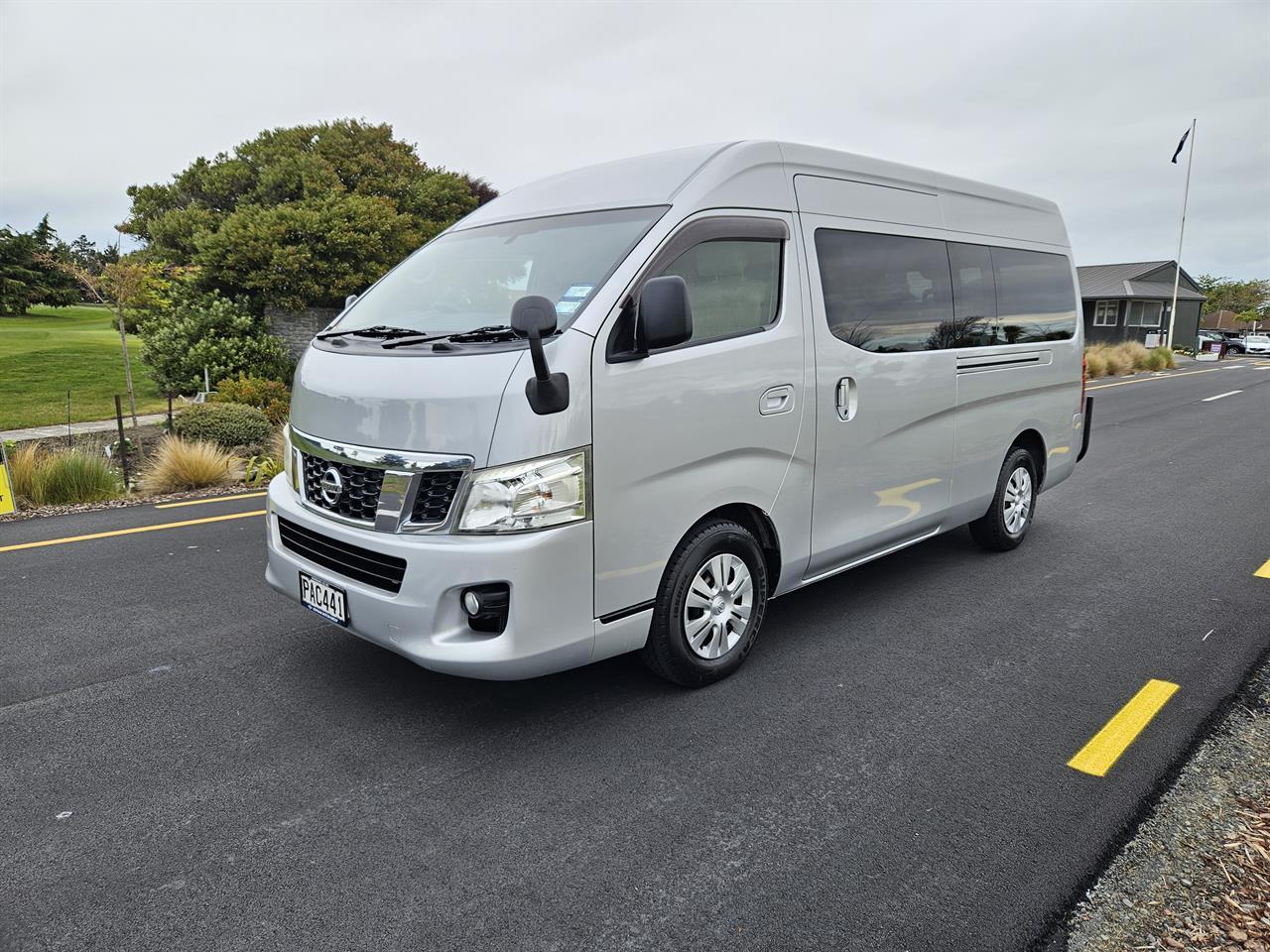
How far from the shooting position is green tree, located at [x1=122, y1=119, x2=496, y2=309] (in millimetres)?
16859

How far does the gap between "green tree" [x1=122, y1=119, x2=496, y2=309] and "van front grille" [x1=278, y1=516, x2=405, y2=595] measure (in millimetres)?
14565

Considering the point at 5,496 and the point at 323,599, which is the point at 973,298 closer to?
the point at 323,599

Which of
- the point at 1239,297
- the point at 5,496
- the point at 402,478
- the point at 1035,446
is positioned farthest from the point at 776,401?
the point at 1239,297

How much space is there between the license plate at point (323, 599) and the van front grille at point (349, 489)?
313 mm

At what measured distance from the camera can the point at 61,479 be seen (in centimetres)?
755

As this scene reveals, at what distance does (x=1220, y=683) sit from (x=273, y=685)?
4395 millimetres

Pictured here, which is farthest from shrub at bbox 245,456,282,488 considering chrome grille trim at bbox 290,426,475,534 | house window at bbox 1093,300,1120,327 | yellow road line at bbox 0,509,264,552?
house window at bbox 1093,300,1120,327

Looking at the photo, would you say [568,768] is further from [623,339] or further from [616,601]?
[623,339]

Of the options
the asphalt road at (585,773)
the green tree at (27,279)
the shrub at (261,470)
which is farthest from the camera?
the green tree at (27,279)

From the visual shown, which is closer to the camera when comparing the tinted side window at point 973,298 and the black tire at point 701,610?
the black tire at point 701,610

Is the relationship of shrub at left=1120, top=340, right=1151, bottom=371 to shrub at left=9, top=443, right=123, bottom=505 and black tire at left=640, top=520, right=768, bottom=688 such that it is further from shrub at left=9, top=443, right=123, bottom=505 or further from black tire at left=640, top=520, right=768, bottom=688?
shrub at left=9, top=443, right=123, bottom=505

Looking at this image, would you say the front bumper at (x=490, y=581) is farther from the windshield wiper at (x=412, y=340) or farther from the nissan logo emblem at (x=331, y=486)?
the windshield wiper at (x=412, y=340)

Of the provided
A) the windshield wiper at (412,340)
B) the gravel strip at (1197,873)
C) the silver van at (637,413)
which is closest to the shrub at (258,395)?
the silver van at (637,413)

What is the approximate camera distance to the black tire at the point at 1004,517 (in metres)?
5.77
